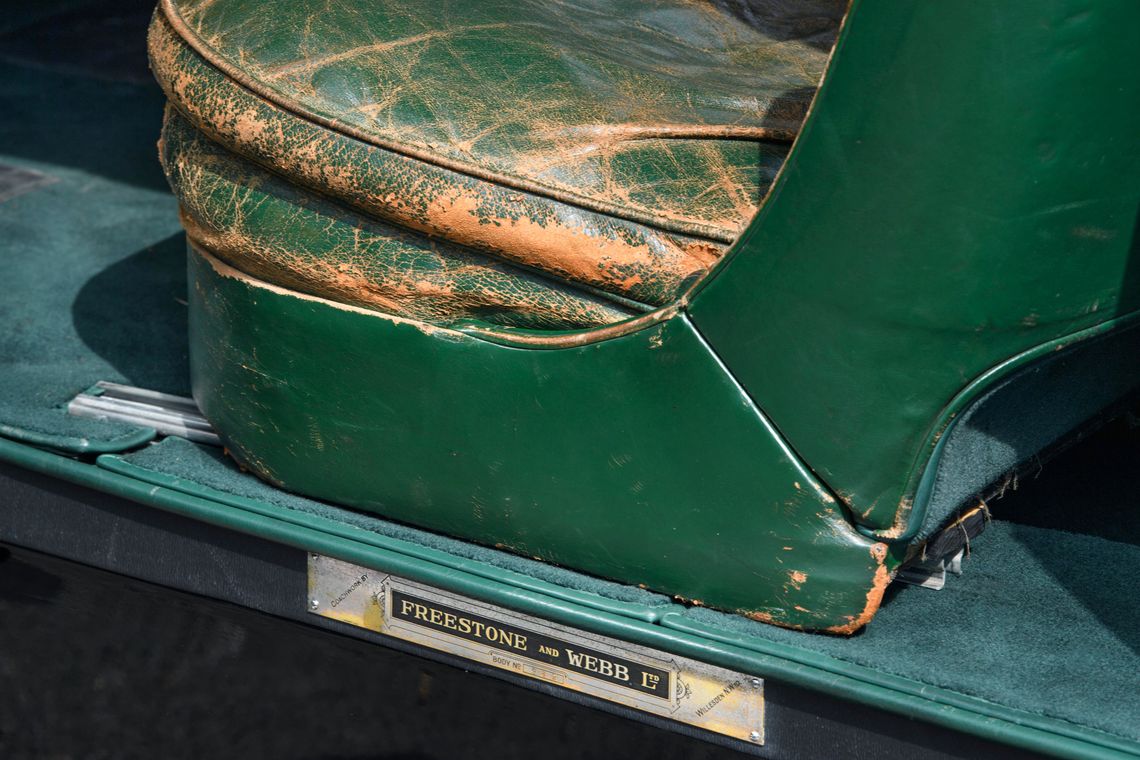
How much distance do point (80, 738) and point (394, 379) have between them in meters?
0.56

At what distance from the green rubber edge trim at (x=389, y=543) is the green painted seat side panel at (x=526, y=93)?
0.34 metres

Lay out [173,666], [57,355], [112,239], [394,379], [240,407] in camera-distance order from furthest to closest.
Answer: [112,239] → [57,355] → [173,666] → [240,407] → [394,379]

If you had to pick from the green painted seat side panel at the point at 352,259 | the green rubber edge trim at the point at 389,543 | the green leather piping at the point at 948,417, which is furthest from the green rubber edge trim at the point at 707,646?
the green painted seat side panel at the point at 352,259

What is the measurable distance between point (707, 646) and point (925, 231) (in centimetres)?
39

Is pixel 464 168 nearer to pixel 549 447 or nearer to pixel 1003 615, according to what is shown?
pixel 549 447

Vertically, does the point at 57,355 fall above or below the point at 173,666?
above

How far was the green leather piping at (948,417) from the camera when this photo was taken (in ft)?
3.15

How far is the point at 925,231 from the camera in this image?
923 mm

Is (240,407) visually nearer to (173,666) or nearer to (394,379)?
(394,379)

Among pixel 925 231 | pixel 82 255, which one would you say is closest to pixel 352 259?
pixel 925 231

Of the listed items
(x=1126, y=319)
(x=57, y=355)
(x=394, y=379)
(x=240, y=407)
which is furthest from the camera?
(x=57, y=355)

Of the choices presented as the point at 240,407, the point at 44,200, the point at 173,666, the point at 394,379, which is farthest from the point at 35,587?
the point at 44,200

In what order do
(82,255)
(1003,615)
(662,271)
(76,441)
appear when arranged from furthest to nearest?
1. (82,255)
2. (76,441)
3. (1003,615)
4. (662,271)

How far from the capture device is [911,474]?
1.00 m
